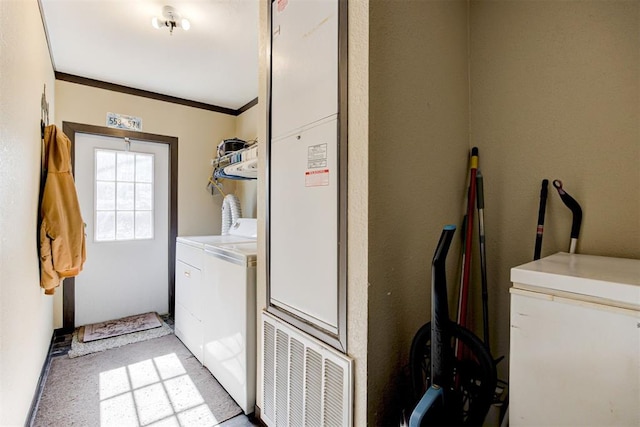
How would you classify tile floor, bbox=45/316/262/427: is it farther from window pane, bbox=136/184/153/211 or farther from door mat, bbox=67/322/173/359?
window pane, bbox=136/184/153/211

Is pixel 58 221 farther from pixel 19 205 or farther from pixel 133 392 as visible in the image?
pixel 133 392

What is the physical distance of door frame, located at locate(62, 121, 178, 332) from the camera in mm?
2902

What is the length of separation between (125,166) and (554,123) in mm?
3693

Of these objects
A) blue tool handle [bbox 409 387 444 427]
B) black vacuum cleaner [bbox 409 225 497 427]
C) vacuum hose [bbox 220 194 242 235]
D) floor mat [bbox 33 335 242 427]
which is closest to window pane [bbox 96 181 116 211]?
vacuum hose [bbox 220 194 242 235]

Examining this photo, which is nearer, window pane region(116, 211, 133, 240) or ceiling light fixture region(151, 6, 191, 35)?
ceiling light fixture region(151, 6, 191, 35)

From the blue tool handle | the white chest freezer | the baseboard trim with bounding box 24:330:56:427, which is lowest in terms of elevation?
the baseboard trim with bounding box 24:330:56:427

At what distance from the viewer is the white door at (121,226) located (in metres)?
3.03

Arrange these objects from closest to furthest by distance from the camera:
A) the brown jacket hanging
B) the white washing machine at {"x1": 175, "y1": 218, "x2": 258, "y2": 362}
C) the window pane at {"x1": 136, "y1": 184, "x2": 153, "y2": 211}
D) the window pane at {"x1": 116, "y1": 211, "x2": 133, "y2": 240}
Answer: the brown jacket hanging, the white washing machine at {"x1": 175, "y1": 218, "x2": 258, "y2": 362}, the window pane at {"x1": 116, "y1": 211, "x2": 133, "y2": 240}, the window pane at {"x1": 136, "y1": 184, "x2": 153, "y2": 211}

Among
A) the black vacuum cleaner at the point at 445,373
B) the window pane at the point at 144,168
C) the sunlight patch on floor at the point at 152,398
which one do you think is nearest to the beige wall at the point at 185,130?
the window pane at the point at 144,168

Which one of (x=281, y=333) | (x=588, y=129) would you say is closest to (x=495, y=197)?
(x=588, y=129)

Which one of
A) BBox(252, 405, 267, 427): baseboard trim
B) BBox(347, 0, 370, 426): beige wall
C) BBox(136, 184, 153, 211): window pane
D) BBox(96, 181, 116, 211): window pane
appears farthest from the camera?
BBox(136, 184, 153, 211): window pane

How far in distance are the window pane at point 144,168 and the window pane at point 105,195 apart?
0.27 metres

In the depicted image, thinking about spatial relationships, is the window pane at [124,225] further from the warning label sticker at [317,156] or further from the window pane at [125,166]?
the warning label sticker at [317,156]

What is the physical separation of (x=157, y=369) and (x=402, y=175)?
2.33 metres
